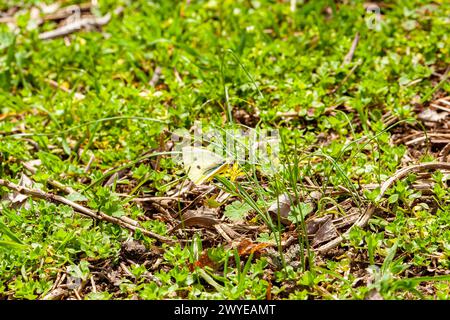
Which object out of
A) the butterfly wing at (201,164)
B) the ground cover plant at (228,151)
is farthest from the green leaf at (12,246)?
the butterfly wing at (201,164)

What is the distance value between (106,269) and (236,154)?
2.46ft

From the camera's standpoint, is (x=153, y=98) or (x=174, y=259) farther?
(x=153, y=98)

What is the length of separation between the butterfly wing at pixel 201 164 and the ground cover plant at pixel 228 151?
1 cm

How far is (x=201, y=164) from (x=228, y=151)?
5.7 inches

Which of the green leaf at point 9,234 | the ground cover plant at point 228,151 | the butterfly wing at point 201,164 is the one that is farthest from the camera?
the butterfly wing at point 201,164

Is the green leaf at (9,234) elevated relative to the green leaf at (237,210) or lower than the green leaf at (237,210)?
lower

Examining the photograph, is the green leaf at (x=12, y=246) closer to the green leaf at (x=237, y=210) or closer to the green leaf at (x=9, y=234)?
the green leaf at (x=9, y=234)

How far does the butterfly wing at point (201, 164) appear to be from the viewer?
118 inches

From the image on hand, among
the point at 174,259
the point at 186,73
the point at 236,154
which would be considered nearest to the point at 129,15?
the point at 186,73

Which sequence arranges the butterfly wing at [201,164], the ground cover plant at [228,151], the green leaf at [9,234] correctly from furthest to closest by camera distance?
the butterfly wing at [201,164] < the green leaf at [9,234] < the ground cover plant at [228,151]

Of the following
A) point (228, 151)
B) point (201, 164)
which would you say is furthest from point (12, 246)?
point (228, 151)

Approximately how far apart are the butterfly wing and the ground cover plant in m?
0.01

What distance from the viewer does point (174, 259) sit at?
9.09 ft
